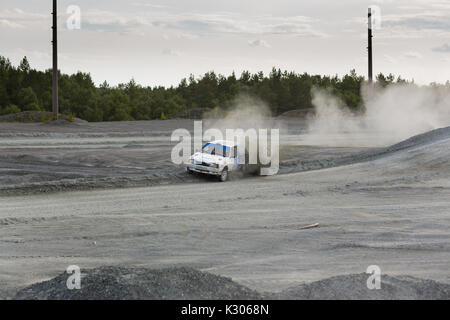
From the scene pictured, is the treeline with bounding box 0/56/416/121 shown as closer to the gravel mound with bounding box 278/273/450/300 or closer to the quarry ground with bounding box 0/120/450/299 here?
the quarry ground with bounding box 0/120/450/299

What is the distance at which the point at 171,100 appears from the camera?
103875mm

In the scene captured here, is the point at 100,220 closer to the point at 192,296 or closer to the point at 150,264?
the point at 150,264

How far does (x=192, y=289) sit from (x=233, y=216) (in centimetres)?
819

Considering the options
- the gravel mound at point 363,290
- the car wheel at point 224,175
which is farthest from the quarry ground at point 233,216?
the car wheel at point 224,175

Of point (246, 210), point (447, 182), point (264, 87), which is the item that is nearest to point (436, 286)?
point (246, 210)

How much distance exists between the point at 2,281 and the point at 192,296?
416cm

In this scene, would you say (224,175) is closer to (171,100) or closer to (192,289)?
(192,289)

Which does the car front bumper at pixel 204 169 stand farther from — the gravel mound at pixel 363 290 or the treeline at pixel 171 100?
the treeline at pixel 171 100

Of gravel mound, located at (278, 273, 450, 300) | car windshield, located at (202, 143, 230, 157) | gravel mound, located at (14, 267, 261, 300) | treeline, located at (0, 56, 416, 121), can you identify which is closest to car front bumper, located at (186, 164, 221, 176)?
car windshield, located at (202, 143, 230, 157)

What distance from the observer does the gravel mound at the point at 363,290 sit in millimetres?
8305

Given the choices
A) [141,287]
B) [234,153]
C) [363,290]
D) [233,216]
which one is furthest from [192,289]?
[234,153]

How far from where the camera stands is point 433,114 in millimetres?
48938

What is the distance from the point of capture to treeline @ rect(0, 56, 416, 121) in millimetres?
87625

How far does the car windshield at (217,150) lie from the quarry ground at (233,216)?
45.7 inches
